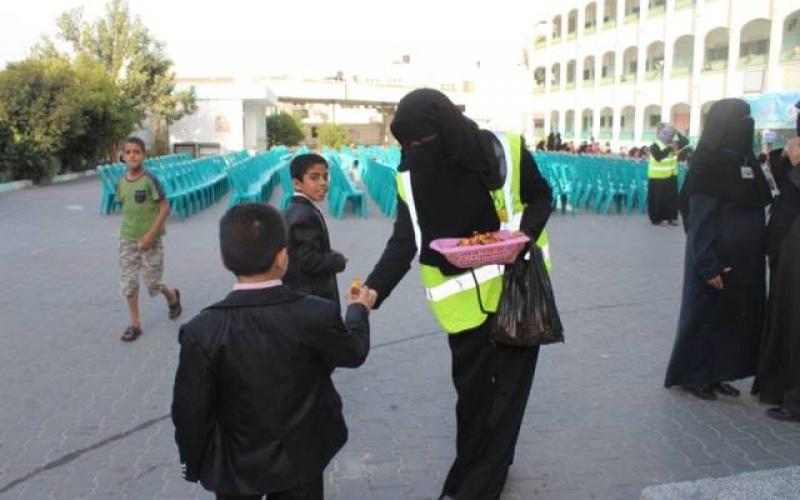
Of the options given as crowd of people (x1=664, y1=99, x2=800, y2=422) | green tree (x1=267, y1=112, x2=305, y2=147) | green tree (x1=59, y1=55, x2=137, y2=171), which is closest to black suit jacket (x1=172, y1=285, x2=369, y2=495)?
crowd of people (x1=664, y1=99, x2=800, y2=422)

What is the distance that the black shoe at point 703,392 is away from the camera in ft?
14.6

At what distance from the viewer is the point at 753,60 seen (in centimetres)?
3066

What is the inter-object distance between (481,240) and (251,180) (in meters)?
13.7

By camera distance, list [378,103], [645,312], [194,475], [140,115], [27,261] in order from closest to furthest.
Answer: [194,475], [645,312], [27,261], [140,115], [378,103]

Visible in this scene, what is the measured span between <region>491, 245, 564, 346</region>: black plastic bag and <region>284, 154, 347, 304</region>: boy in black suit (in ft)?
3.52

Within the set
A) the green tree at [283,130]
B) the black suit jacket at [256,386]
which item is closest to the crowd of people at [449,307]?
the black suit jacket at [256,386]

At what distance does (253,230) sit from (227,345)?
0.33 metres

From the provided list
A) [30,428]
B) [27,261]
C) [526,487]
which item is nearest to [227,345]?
[526,487]

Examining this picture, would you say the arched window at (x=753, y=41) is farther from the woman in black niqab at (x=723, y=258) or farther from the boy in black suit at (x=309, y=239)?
the boy in black suit at (x=309, y=239)

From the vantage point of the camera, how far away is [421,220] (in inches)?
117

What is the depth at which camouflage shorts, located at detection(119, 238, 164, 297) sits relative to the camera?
567 cm

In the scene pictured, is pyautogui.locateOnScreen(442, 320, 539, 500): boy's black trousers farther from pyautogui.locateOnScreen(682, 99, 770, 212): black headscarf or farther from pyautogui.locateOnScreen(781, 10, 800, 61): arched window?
pyautogui.locateOnScreen(781, 10, 800, 61): arched window

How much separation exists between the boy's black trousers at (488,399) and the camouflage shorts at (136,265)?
3.46m

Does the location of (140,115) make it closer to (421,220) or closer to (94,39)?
(94,39)
